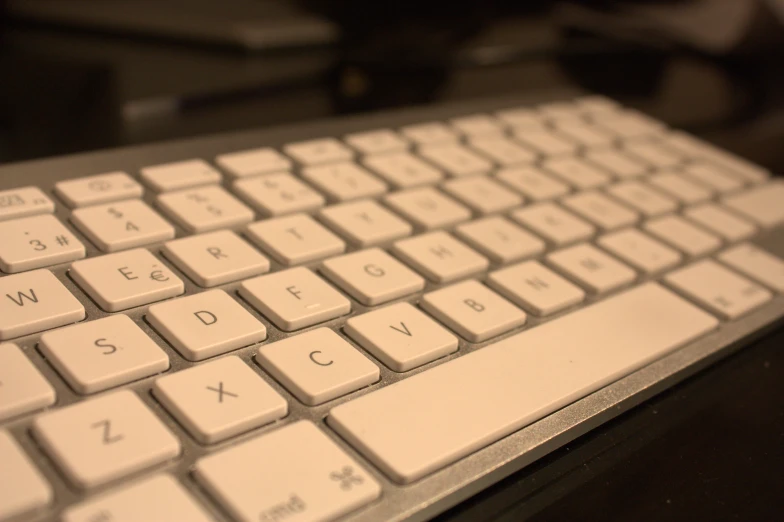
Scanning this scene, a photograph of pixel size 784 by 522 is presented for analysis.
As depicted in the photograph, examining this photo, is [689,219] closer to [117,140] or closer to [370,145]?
[370,145]

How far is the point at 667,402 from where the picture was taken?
0.33m

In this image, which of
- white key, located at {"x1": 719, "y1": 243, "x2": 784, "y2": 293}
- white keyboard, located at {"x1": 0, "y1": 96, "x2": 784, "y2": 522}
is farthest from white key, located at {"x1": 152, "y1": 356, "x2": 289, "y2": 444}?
white key, located at {"x1": 719, "y1": 243, "x2": 784, "y2": 293}

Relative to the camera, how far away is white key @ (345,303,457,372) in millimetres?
288

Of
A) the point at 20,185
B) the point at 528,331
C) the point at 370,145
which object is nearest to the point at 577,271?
the point at 528,331

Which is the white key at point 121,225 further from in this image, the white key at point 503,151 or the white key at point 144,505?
the white key at point 503,151

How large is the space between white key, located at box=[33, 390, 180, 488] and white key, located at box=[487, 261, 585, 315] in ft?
0.61

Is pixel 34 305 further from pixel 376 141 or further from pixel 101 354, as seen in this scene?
pixel 376 141

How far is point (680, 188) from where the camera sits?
538 mm

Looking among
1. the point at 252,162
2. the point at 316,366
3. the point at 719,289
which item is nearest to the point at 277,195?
the point at 252,162

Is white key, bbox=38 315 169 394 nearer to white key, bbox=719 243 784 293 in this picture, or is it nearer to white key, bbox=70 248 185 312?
white key, bbox=70 248 185 312

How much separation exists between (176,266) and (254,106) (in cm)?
27

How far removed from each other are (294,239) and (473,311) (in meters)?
0.10

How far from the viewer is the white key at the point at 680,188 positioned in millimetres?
525

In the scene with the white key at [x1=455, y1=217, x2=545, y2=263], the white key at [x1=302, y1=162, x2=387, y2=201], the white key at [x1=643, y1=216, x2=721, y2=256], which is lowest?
the white key at [x1=643, y1=216, x2=721, y2=256]
